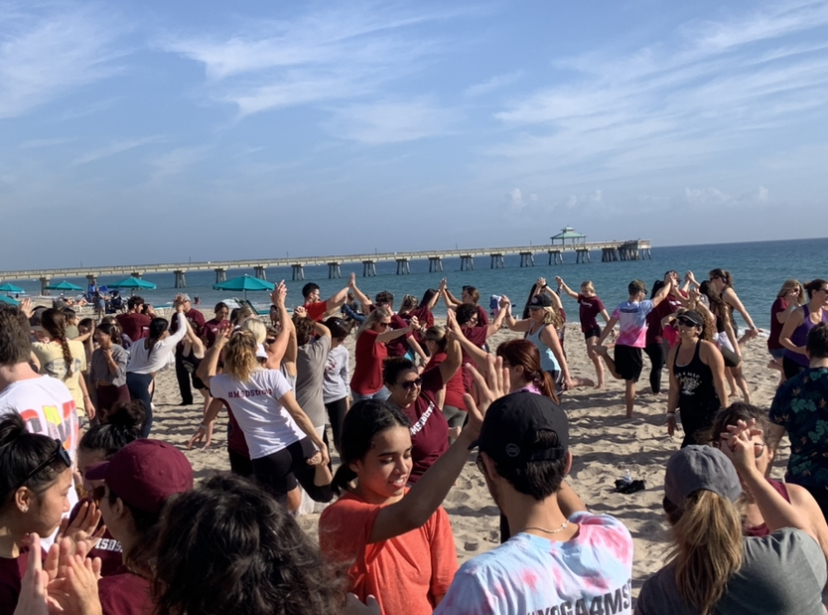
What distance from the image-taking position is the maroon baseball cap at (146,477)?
7.09ft

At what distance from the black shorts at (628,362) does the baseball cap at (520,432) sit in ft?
26.1

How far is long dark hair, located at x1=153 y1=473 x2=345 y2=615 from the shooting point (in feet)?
4.71

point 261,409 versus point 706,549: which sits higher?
point 706,549

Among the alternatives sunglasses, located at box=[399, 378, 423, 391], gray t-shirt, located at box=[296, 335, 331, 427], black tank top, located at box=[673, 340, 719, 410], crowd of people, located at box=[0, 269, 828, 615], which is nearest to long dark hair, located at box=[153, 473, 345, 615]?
crowd of people, located at box=[0, 269, 828, 615]

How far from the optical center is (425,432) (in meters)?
4.42

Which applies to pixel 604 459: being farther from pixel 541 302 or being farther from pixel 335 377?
pixel 335 377

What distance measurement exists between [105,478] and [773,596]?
6.63ft

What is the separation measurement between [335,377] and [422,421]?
3.18 meters

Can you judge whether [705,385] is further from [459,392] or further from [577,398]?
[577,398]

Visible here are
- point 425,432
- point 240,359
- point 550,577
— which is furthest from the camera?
point 240,359

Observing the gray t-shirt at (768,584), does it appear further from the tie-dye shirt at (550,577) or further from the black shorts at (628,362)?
the black shorts at (628,362)

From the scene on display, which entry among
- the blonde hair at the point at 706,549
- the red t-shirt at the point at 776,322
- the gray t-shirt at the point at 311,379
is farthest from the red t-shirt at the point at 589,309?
the blonde hair at the point at 706,549

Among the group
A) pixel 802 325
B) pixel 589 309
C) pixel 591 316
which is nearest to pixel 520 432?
pixel 802 325

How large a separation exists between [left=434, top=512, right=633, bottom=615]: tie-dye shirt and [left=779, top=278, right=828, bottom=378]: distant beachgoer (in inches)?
232
